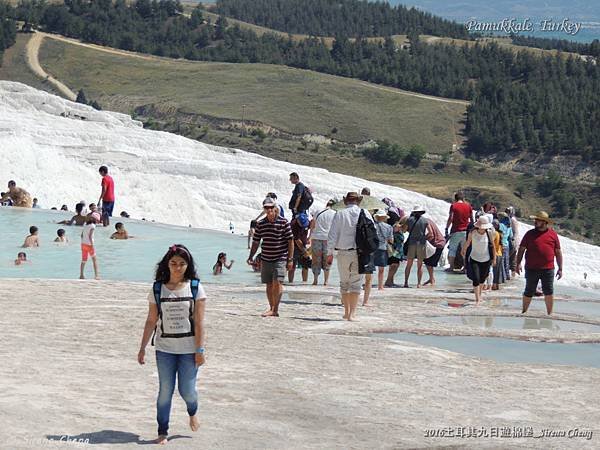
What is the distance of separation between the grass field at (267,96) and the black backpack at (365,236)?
111377 mm

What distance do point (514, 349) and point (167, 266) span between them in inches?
232

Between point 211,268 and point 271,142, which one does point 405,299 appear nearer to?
point 211,268

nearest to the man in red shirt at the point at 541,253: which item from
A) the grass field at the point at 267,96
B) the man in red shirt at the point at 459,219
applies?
the man in red shirt at the point at 459,219

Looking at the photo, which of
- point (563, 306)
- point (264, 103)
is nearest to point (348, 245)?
point (563, 306)

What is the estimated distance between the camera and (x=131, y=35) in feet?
557

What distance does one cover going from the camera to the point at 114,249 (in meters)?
22.4

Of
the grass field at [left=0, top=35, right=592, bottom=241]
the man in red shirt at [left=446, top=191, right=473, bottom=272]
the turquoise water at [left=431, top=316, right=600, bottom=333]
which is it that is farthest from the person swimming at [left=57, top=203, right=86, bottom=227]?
the grass field at [left=0, top=35, right=592, bottom=241]

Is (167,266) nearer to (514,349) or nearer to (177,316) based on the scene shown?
(177,316)

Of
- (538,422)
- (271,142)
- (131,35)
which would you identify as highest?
(131,35)

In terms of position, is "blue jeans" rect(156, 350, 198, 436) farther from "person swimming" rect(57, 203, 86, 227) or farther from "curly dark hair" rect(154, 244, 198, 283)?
"person swimming" rect(57, 203, 86, 227)

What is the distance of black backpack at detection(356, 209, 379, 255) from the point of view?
1351 cm

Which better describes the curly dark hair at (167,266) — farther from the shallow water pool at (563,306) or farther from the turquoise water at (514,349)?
the shallow water pool at (563,306)

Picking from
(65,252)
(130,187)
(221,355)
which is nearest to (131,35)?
(130,187)

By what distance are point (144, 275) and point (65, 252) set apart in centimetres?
267
